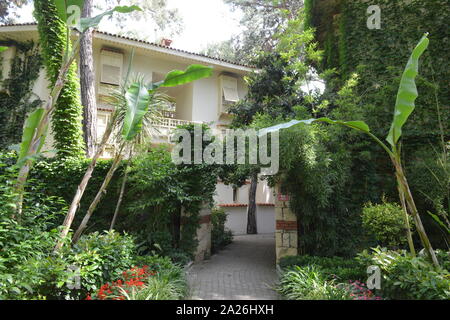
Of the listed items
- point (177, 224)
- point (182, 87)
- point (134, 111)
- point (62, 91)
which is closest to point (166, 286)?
point (134, 111)

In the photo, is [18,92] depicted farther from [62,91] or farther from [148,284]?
[148,284]

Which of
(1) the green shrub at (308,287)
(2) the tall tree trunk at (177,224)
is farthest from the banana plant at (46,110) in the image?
(1) the green shrub at (308,287)

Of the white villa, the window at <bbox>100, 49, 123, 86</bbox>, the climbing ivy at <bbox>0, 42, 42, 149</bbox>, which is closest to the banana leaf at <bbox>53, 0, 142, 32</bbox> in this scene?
the white villa

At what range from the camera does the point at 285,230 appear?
7.69 meters

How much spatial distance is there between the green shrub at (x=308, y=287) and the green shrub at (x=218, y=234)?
4326 mm

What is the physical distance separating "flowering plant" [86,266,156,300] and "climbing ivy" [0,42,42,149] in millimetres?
10806

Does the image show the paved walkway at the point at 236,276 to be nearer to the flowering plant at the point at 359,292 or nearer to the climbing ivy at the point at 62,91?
the flowering plant at the point at 359,292

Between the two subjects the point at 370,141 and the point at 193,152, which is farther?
the point at 370,141

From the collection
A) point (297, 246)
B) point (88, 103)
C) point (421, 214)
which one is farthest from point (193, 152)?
point (421, 214)

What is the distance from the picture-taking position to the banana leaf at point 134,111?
409 centimetres

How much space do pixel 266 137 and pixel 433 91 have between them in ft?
20.5

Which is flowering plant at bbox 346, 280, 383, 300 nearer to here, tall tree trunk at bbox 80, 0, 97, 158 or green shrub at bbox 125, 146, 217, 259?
green shrub at bbox 125, 146, 217, 259

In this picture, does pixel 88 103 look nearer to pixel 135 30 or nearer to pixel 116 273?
pixel 116 273
